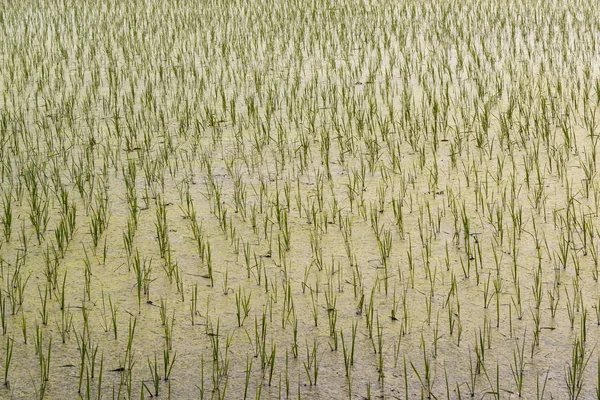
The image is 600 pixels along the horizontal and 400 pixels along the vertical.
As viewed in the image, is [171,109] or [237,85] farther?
[237,85]

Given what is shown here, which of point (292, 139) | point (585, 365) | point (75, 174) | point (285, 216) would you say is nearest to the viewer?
point (585, 365)

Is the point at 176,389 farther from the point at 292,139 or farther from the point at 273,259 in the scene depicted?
the point at 292,139

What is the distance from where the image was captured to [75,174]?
4.43 meters

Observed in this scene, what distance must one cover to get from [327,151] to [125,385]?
2.35m

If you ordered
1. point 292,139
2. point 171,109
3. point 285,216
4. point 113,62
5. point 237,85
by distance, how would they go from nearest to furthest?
point 285,216 < point 292,139 < point 171,109 < point 237,85 < point 113,62

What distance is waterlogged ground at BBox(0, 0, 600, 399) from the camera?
2578 millimetres

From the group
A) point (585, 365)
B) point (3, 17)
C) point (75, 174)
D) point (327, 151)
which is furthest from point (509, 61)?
point (3, 17)

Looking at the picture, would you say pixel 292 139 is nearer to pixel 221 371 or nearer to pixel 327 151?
pixel 327 151

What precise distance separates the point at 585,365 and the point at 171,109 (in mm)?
3744

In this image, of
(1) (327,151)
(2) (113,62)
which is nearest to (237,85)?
(2) (113,62)

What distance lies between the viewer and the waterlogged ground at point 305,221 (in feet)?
8.46

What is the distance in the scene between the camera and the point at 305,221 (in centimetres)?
381

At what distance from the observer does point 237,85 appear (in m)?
6.37

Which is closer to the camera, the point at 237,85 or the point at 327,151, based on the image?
the point at 327,151
